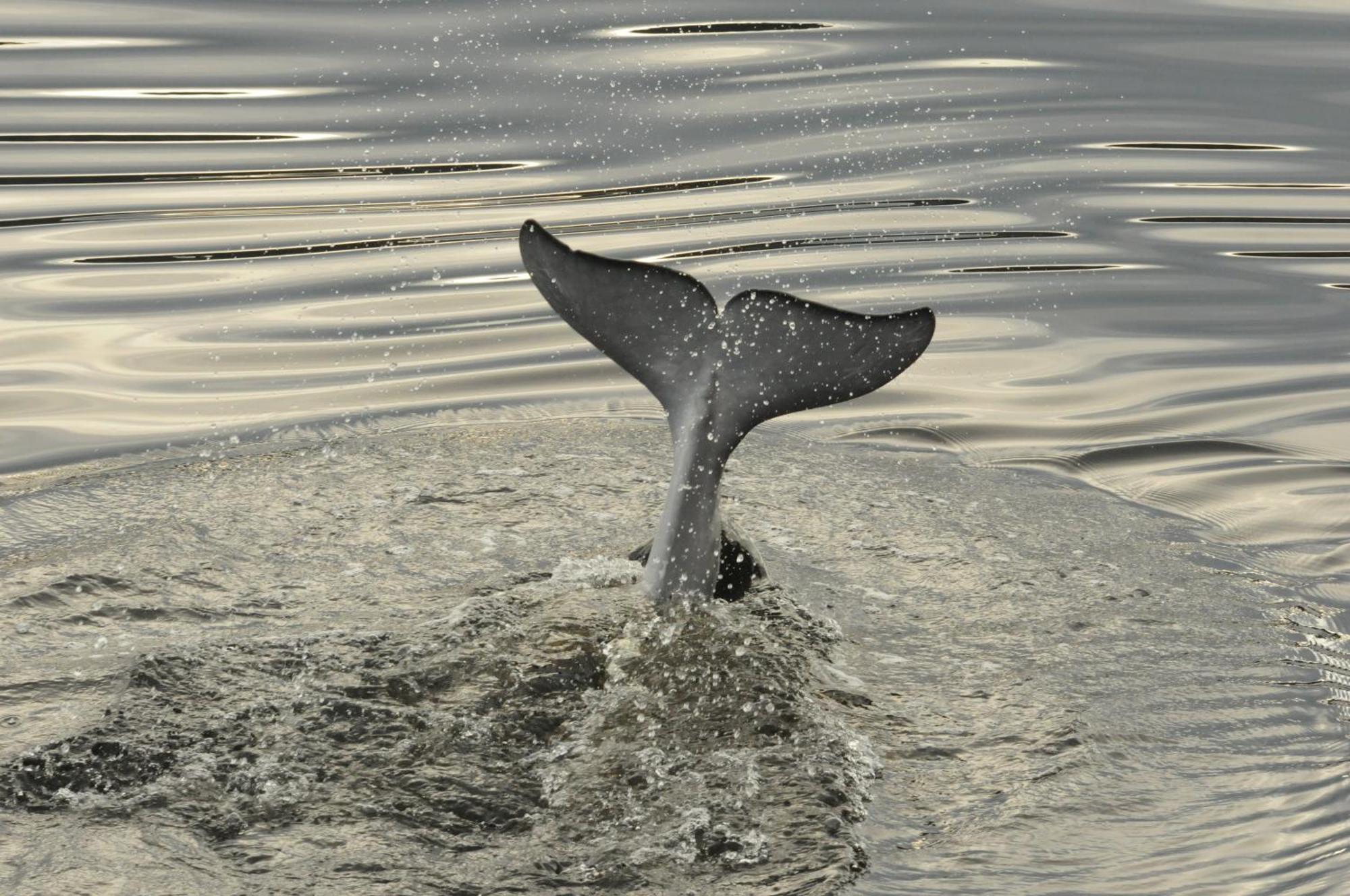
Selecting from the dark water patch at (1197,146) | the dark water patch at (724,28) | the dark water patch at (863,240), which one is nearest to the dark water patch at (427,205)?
Answer: the dark water patch at (863,240)

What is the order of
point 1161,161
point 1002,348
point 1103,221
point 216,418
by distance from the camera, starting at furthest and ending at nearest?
point 1161,161, point 1103,221, point 1002,348, point 216,418

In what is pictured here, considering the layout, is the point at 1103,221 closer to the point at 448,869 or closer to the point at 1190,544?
the point at 1190,544

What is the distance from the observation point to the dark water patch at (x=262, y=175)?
13.8 m

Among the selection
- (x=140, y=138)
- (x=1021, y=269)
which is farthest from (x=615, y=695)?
(x=140, y=138)

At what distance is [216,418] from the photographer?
392 inches

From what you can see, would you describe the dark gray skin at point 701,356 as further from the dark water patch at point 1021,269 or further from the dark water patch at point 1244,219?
the dark water patch at point 1244,219

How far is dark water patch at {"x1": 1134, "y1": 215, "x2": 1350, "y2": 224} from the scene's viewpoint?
43.3 feet

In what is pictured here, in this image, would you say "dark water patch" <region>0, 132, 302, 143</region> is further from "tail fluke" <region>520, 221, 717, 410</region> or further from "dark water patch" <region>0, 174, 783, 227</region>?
"tail fluke" <region>520, 221, 717, 410</region>

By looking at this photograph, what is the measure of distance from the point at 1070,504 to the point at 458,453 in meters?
2.96

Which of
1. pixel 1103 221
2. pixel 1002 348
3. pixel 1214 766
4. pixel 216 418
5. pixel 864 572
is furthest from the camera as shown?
pixel 1103 221

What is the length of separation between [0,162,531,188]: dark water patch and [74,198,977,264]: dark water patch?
133 centimetres

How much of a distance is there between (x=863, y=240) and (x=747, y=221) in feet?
2.82

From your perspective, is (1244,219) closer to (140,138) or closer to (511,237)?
(511,237)

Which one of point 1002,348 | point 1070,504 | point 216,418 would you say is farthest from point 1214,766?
point 216,418
